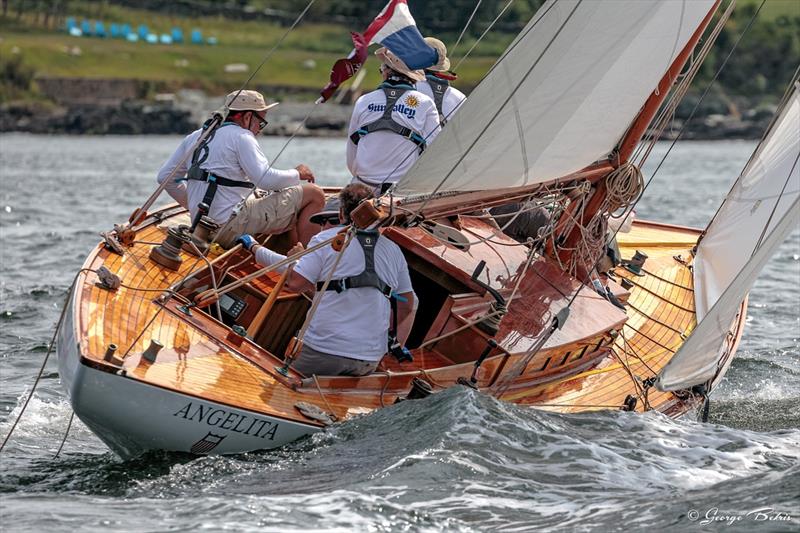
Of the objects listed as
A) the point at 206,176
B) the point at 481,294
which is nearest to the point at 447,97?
the point at 206,176

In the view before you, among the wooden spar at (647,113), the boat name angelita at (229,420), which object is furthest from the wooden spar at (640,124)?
the boat name angelita at (229,420)

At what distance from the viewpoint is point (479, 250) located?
9461mm

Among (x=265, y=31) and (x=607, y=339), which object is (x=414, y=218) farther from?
(x=265, y=31)

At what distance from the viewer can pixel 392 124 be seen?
9.72 meters

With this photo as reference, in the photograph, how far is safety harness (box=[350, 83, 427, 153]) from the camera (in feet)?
31.9

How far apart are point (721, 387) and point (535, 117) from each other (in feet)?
14.2

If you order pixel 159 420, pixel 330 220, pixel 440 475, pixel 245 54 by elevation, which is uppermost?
pixel 245 54

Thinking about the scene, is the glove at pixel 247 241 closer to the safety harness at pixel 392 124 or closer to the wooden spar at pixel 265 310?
the wooden spar at pixel 265 310

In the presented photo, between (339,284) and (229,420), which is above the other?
(339,284)

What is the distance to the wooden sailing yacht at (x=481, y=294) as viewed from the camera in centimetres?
748

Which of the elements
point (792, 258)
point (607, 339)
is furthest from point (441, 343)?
point (792, 258)

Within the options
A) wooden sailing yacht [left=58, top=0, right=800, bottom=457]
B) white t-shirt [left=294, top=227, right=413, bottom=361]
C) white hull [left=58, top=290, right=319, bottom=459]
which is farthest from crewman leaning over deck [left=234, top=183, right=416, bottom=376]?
white hull [left=58, top=290, right=319, bottom=459]

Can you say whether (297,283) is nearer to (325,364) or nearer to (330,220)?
(325,364)

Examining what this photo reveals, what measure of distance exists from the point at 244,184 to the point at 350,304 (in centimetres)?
207
